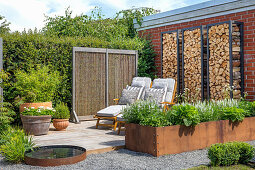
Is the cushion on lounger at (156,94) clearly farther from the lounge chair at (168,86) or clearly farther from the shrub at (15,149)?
the shrub at (15,149)

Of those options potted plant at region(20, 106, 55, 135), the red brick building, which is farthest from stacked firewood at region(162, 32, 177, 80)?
potted plant at region(20, 106, 55, 135)

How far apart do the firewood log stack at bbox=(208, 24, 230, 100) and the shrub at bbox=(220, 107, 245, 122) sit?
2.20m

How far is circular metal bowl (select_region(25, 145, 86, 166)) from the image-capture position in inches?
171

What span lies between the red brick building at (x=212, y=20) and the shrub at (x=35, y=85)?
429cm

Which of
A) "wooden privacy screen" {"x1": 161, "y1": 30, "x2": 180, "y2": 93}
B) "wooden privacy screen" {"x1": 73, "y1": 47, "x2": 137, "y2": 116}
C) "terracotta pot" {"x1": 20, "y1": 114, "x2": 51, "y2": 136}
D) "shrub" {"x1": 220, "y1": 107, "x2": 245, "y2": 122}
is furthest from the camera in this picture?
"wooden privacy screen" {"x1": 161, "y1": 30, "x2": 180, "y2": 93}

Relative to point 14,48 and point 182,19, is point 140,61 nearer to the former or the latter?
point 182,19

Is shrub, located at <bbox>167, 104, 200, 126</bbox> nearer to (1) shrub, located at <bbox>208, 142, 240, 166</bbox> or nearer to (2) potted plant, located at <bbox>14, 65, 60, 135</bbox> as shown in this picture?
(1) shrub, located at <bbox>208, 142, 240, 166</bbox>

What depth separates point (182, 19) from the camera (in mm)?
9992

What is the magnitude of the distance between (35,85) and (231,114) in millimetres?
4543

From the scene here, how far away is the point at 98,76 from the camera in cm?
916

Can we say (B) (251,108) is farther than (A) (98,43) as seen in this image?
No

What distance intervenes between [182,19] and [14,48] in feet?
17.2

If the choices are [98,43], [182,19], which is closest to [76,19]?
[98,43]

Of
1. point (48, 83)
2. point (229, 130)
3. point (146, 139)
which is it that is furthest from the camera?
point (48, 83)
